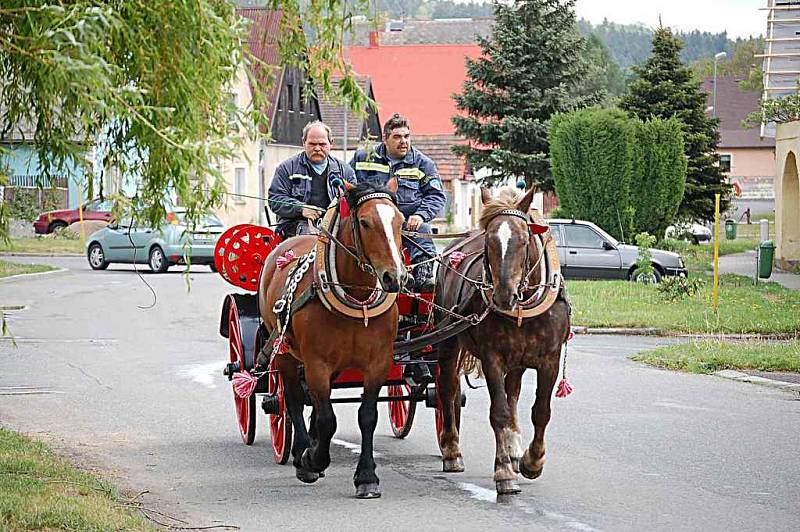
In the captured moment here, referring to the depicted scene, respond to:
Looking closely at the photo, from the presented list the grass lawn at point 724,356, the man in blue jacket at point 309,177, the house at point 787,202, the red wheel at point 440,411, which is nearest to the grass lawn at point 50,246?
the house at point 787,202

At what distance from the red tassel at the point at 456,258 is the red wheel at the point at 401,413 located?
4.39 feet

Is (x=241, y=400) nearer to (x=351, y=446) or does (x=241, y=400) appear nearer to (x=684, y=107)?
(x=351, y=446)

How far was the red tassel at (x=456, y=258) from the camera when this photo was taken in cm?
900

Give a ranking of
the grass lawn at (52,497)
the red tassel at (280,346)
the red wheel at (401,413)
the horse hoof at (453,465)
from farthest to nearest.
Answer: the red wheel at (401,413) < the horse hoof at (453,465) < the red tassel at (280,346) < the grass lawn at (52,497)

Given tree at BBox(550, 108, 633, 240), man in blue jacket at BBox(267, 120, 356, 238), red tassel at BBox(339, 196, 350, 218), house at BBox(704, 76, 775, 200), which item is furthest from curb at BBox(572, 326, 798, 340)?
house at BBox(704, 76, 775, 200)

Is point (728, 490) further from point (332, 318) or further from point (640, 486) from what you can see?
point (332, 318)

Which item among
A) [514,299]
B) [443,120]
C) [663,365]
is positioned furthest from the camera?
[443,120]

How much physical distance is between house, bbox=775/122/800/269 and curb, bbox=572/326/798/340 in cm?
1230

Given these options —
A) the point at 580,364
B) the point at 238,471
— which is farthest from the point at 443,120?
the point at 238,471

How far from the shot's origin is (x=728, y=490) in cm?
812

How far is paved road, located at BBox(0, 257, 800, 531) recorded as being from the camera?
7.55m

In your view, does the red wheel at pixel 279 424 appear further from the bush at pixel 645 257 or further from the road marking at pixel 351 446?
the bush at pixel 645 257

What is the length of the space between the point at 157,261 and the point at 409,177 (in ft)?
78.6

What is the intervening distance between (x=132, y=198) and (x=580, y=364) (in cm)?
1044
